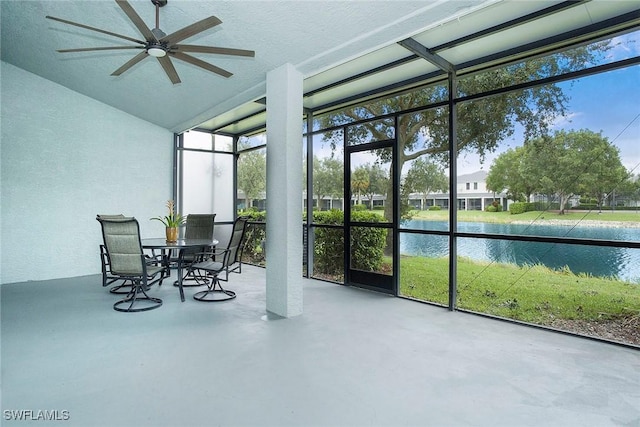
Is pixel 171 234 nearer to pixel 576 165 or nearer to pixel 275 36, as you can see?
pixel 275 36

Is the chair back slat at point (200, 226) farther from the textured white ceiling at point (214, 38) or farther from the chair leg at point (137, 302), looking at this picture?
the textured white ceiling at point (214, 38)

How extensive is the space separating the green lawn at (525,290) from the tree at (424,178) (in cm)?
105

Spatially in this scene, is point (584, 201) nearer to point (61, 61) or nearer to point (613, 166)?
point (613, 166)

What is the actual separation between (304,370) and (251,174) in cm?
595

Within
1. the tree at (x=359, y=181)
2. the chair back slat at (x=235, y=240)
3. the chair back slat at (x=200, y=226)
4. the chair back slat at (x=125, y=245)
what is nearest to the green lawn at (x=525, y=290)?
the tree at (x=359, y=181)

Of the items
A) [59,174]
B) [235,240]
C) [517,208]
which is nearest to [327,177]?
[235,240]

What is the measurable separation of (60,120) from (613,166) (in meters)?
8.18

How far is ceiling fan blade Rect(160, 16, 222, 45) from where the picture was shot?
2.58m

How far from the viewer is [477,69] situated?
13.6ft

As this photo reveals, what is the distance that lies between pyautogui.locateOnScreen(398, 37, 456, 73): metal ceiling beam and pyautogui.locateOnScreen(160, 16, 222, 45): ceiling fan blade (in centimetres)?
192

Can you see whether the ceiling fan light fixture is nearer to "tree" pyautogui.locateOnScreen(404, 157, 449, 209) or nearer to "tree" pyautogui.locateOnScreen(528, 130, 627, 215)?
"tree" pyautogui.locateOnScreen(404, 157, 449, 209)

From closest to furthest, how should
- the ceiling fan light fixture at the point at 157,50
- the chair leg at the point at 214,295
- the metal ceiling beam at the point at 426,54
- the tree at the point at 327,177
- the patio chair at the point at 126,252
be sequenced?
the ceiling fan light fixture at the point at 157,50, the metal ceiling beam at the point at 426,54, the patio chair at the point at 126,252, the chair leg at the point at 214,295, the tree at the point at 327,177

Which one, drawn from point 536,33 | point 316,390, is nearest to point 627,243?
point 536,33

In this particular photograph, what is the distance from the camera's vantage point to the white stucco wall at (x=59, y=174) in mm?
5484
